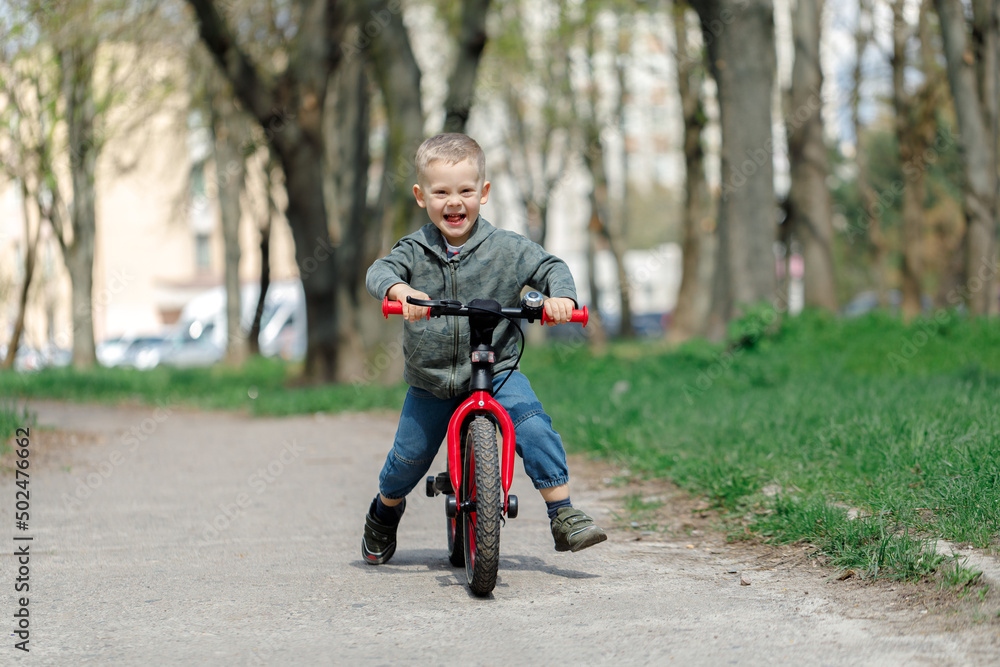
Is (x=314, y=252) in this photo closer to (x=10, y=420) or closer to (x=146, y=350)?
(x=10, y=420)

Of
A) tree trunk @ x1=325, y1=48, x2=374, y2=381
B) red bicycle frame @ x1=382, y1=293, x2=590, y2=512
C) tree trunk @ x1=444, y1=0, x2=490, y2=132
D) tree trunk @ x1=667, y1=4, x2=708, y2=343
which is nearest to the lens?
red bicycle frame @ x1=382, y1=293, x2=590, y2=512

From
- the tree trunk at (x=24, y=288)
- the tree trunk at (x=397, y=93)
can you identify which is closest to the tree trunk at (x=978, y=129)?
the tree trunk at (x=397, y=93)

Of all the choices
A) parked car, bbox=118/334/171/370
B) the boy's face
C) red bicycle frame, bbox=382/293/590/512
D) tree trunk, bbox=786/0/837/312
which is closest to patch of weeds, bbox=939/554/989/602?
red bicycle frame, bbox=382/293/590/512

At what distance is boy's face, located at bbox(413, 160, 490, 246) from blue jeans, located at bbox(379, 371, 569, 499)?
59 centimetres

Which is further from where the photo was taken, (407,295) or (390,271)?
(390,271)

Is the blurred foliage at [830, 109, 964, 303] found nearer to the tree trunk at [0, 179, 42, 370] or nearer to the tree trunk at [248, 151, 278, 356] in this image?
the tree trunk at [248, 151, 278, 356]

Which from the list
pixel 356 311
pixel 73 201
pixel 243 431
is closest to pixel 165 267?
pixel 73 201

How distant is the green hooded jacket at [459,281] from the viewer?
411 centimetres

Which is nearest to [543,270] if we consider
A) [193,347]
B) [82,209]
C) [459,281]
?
[459,281]

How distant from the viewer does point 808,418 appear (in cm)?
691

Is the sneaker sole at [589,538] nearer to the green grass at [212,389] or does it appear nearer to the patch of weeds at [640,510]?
the patch of weeds at [640,510]

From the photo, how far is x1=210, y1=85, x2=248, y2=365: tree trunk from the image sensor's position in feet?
68.6

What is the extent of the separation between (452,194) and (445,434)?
0.94 meters

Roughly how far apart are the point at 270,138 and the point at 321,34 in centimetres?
134
